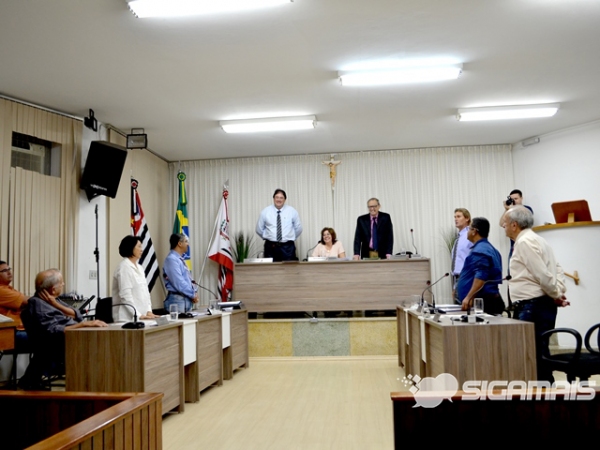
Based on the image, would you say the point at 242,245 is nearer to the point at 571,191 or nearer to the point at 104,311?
the point at 104,311

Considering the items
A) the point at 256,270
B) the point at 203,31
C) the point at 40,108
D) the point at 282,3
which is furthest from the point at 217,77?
the point at 256,270

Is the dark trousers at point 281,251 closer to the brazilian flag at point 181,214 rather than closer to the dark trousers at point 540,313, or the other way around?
the brazilian flag at point 181,214

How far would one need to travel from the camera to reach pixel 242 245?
31.7 ft

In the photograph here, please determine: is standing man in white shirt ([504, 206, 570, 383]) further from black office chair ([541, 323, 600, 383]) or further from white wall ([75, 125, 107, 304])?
white wall ([75, 125, 107, 304])

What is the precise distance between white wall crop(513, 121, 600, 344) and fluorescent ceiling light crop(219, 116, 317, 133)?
130 inches

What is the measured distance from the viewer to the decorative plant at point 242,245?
962 centimetres

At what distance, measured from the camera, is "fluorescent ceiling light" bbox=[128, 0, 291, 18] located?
13.6 ft

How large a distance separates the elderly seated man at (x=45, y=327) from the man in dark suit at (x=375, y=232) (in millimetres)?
4889

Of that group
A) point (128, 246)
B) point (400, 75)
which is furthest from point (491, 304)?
point (128, 246)

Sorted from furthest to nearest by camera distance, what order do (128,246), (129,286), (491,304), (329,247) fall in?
1. (329,247)
2. (128,246)
3. (129,286)
4. (491,304)

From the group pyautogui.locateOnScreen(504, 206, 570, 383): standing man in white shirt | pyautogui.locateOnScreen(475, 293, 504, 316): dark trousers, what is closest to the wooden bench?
pyautogui.locateOnScreen(504, 206, 570, 383): standing man in white shirt

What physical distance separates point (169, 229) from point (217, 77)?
15.9 ft

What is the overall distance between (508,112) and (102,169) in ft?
17.2

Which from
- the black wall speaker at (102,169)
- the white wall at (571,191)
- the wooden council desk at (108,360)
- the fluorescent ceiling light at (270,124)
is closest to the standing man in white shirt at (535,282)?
the white wall at (571,191)
